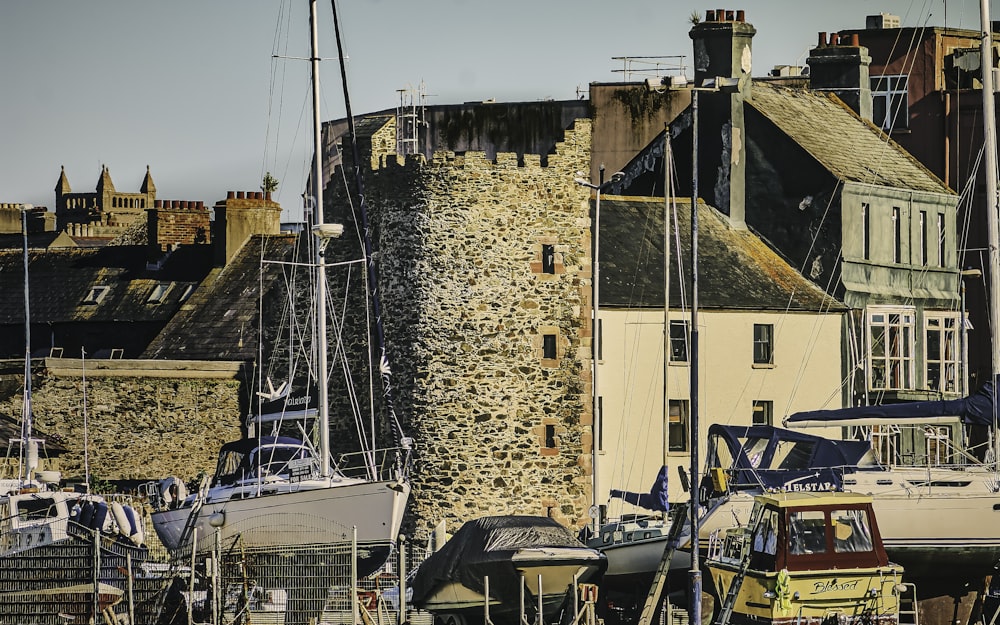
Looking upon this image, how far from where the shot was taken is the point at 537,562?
3222 centimetres

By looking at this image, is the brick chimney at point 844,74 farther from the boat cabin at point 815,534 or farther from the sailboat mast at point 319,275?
the boat cabin at point 815,534

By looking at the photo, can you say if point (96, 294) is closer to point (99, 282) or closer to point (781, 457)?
point (99, 282)

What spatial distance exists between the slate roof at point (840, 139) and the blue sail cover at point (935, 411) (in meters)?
13.5

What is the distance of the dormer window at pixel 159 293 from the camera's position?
181ft

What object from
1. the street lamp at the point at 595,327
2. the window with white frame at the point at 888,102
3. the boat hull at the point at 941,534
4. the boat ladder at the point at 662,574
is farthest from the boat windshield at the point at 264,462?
the window with white frame at the point at 888,102

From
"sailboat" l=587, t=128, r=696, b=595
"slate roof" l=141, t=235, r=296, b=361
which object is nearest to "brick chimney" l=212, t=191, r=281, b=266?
"slate roof" l=141, t=235, r=296, b=361

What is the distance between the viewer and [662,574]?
104 feet

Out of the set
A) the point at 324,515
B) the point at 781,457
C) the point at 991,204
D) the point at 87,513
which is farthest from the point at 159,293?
the point at 991,204

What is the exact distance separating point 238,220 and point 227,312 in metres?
3.94

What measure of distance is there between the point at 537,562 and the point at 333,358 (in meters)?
13.7

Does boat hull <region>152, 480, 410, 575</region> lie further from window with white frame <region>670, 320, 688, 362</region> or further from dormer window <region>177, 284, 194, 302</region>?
dormer window <region>177, 284, 194, 302</region>

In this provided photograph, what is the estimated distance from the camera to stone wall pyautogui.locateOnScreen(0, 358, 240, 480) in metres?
46.5

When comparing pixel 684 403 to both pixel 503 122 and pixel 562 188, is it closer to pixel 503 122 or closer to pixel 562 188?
pixel 562 188

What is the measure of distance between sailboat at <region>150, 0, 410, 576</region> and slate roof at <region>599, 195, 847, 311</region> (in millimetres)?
7044
